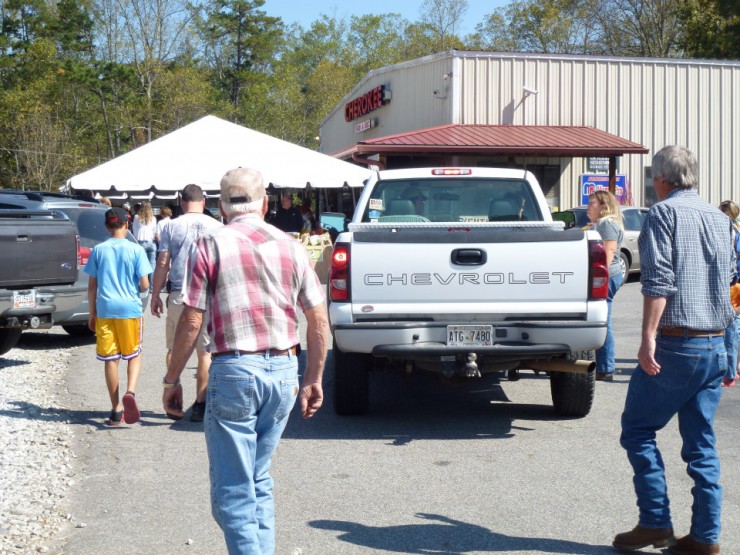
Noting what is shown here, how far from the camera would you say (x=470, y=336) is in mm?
6824

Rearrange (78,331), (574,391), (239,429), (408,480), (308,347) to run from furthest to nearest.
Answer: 1. (78,331)
2. (574,391)
3. (408,480)
4. (308,347)
5. (239,429)

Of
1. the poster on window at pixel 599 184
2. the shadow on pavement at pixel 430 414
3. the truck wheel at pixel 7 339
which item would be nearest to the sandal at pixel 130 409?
the shadow on pavement at pixel 430 414

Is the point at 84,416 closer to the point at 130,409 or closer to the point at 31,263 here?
the point at 130,409

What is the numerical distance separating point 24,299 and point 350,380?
13.6ft

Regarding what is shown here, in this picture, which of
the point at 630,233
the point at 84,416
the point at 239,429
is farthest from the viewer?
the point at 630,233

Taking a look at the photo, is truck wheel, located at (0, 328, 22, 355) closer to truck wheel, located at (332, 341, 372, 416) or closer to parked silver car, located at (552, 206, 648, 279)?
truck wheel, located at (332, 341, 372, 416)

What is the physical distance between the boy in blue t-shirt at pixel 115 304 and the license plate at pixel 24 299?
2.44 metres

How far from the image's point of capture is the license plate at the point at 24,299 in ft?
32.1

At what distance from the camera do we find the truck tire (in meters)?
7.48

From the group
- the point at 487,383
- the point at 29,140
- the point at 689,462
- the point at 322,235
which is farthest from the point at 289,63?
the point at 689,462

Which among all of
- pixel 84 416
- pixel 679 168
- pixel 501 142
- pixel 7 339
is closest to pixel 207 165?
pixel 7 339

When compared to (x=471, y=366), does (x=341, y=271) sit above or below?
above

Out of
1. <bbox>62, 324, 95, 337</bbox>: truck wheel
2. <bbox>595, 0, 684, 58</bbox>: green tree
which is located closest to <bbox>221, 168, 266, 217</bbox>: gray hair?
<bbox>62, 324, 95, 337</bbox>: truck wheel

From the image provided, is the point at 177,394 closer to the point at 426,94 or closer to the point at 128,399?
the point at 128,399
